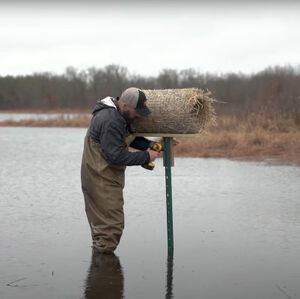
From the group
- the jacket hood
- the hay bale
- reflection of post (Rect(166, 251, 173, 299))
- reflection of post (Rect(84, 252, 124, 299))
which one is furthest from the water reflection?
the jacket hood

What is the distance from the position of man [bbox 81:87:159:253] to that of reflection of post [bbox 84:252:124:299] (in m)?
0.16

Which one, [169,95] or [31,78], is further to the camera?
[31,78]

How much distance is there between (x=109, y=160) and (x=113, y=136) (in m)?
0.26

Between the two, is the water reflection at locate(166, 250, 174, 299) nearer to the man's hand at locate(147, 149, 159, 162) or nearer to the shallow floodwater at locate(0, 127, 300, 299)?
the shallow floodwater at locate(0, 127, 300, 299)

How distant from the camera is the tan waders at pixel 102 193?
19.1ft

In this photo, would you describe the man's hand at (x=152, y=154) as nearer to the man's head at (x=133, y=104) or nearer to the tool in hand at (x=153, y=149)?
the tool in hand at (x=153, y=149)

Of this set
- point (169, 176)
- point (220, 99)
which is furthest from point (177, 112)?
point (220, 99)

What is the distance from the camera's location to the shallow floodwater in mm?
5070

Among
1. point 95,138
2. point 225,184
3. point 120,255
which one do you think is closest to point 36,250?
point 120,255

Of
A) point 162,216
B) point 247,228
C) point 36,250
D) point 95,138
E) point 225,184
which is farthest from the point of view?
point 225,184

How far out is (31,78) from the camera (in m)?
98.3

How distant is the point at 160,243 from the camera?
6.62 meters

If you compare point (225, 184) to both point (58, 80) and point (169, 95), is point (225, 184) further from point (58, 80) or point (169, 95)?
point (58, 80)

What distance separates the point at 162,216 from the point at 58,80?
3438 inches
